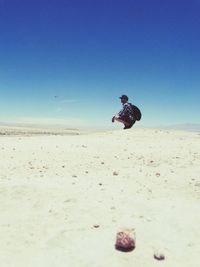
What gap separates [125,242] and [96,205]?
177 centimetres

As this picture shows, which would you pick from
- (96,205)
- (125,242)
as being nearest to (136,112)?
(96,205)

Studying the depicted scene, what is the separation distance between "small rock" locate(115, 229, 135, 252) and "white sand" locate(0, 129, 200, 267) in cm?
9

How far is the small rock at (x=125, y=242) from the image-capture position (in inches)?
240

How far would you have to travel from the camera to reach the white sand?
6.02 meters

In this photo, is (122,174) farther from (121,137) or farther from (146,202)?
(121,137)

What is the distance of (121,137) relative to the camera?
50.6 feet

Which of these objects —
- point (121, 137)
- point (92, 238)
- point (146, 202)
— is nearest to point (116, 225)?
point (92, 238)

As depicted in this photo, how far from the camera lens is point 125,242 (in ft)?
20.0

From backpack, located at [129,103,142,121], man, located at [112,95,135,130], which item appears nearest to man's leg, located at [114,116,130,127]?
man, located at [112,95,135,130]

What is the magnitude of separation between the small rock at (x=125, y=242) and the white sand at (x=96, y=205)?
9 centimetres

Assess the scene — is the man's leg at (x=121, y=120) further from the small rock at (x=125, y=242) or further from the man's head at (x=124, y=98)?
the small rock at (x=125, y=242)

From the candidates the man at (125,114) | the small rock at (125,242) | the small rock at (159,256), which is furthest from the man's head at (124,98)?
the small rock at (159,256)

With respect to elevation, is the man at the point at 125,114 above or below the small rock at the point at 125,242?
above

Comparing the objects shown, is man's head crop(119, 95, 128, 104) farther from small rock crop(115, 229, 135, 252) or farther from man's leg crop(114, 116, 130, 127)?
small rock crop(115, 229, 135, 252)
